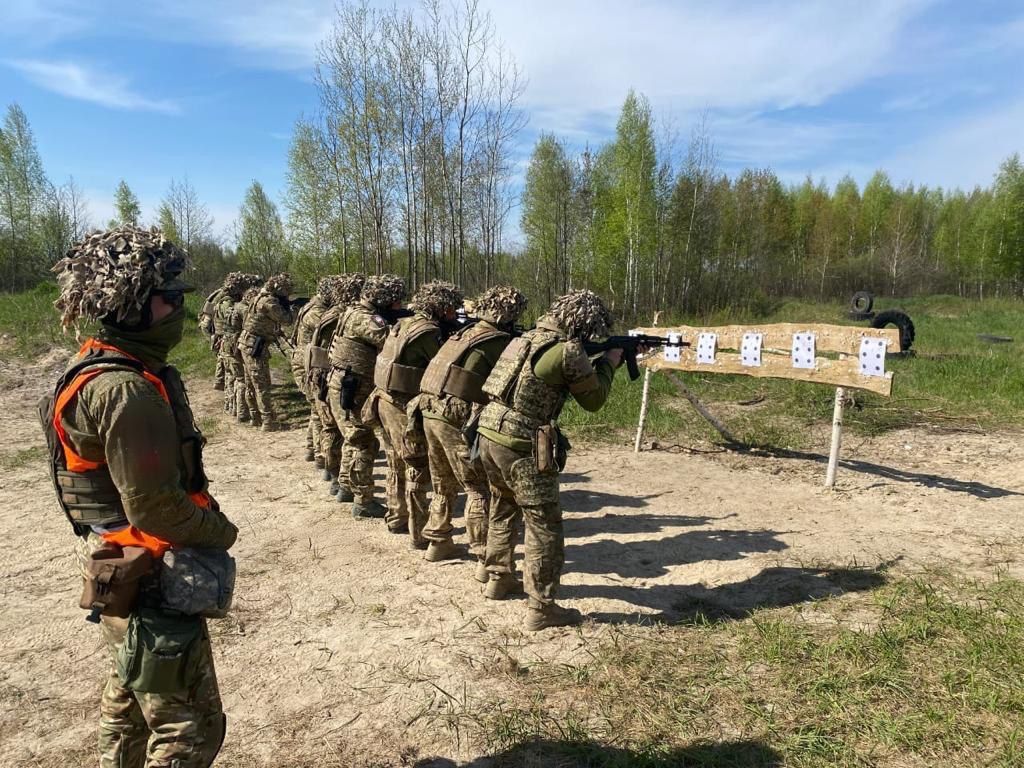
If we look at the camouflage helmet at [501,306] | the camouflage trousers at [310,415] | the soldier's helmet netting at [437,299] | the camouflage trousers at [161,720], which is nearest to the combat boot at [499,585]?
the camouflage helmet at [501,306]

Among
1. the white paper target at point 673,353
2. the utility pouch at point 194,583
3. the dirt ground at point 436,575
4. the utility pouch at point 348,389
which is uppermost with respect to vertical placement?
the white paper target at point 673,353

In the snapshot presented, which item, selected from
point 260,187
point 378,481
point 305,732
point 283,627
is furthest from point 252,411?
point 260,187

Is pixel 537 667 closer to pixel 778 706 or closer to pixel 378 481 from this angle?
pixel 778 706

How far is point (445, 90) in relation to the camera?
1428 cm

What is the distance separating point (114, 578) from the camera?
1994mm

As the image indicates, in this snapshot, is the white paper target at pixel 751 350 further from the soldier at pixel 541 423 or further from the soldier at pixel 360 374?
the soldier at pixel 360 374

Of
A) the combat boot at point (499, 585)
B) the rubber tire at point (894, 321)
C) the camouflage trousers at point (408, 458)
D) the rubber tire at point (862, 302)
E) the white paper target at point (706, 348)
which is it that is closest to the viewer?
the combat boot at point (499, 585)

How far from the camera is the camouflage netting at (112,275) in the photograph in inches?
82.1

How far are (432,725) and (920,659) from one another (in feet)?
9.42

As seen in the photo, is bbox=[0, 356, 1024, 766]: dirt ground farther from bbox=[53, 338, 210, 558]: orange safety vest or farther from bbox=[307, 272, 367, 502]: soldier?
bbox=[53, 338, 210, 558]: orange safety vest

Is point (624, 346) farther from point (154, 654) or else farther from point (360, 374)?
point (154, 654)

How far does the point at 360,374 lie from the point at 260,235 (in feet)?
98.9

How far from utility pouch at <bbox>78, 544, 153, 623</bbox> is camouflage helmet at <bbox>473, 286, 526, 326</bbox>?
3413 millimetres

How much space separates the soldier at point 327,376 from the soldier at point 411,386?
4.42 feet
